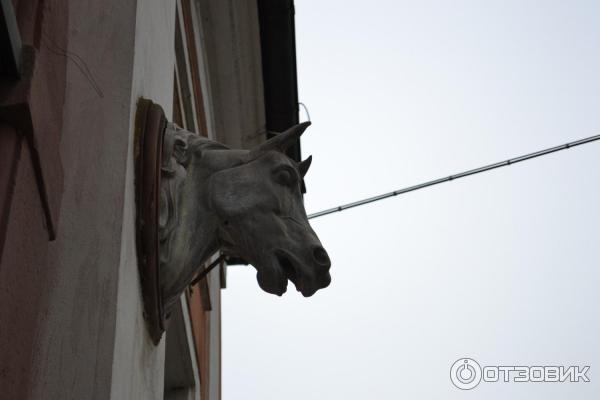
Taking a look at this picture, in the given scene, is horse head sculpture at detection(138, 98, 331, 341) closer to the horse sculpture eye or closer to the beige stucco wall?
the horse sculpture eye

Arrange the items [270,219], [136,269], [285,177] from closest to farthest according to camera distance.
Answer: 1. [136,269]
2. [270,219]
3. [285,177]

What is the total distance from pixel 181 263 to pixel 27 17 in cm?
132

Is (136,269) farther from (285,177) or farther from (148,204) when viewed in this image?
(285,177)

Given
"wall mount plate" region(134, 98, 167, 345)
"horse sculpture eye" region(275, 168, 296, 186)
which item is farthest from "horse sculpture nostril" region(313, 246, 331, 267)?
"wall mount plate" region(134, 98, 167, 345)

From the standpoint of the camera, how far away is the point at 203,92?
9.18 metres

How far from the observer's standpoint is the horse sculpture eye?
179 inches

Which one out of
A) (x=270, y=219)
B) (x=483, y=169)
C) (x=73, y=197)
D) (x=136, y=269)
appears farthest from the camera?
(x=483, y=169)

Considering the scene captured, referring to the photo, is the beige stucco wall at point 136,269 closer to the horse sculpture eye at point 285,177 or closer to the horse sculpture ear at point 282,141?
the horse sculpture ear at point 282,141

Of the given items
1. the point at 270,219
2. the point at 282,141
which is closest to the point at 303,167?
the point at 282,141

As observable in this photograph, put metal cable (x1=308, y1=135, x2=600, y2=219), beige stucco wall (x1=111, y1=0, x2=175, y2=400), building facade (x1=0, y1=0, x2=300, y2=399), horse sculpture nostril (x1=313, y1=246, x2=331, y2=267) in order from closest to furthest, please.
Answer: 1. building facade (x1=0, y1=0, x2=300, y2=399)
2. beige stucco wall (x1=111, y1=0, x2=175, y2=400)
3. horse sculpture nostril (x1=313, y1=246, x2=331, y2=267)
4. metal cable (x1=308, y1=135, x2=600, y2=219)

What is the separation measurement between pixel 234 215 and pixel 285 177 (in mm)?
282

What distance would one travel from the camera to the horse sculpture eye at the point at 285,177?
14.9 ft

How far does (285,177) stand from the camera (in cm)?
456

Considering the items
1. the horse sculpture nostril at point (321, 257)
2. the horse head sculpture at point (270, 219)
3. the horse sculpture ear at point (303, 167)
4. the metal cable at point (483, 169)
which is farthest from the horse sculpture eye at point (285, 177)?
the metal cable at point (483, 169)
